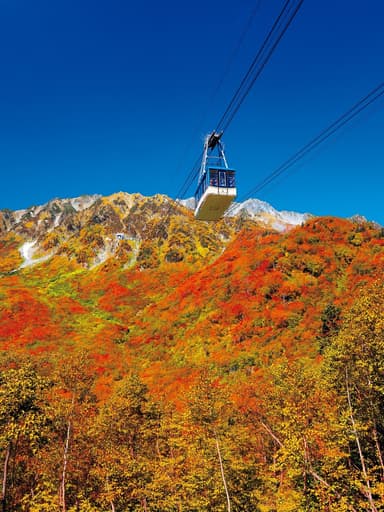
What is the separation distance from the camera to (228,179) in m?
25.0

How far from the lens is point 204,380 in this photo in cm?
2456

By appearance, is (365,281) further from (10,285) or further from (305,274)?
(10,285)

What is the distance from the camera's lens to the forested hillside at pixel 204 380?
75.6 ft

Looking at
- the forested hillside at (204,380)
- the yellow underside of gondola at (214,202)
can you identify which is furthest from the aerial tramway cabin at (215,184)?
the forested hillside at (204,380)

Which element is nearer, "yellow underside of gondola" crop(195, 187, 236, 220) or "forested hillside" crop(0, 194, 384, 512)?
"forested hillside" crop(0, 194, 384, 512)

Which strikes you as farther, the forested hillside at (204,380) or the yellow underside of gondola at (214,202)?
the yellow underside of gondola at (214,202)

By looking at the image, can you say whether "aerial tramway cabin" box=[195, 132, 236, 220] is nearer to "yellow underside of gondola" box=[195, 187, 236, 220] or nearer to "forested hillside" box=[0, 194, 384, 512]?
"yellow underside of gondola" box=[195, 187, 236, 220]

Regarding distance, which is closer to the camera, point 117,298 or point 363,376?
point 363,376

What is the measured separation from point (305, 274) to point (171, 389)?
3851 centimetres

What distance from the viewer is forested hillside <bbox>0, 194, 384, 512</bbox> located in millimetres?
23047

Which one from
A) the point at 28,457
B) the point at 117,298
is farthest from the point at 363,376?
the point at 117,298

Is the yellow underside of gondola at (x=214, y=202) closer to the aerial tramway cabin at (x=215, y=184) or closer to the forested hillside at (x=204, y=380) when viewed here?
the aerial tramway cabin at (x=215, y=184)

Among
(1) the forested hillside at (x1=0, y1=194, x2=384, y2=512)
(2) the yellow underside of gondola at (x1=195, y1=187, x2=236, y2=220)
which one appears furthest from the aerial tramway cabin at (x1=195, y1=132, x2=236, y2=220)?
(1) the forested hillside at (x1=0, y1=194, x2=384, y2=512)

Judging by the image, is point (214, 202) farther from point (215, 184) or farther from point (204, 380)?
point (204, 380)
